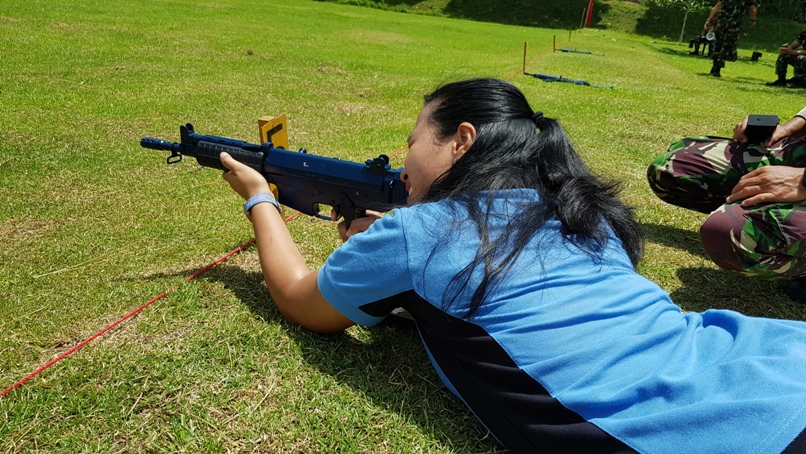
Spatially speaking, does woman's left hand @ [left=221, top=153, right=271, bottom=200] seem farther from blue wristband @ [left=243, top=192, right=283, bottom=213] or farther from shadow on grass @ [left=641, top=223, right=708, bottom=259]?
shadow on grass @ [left=641, top=223, right=708, bottom=259]

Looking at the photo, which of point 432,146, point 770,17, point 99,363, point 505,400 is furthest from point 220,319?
point 770,17

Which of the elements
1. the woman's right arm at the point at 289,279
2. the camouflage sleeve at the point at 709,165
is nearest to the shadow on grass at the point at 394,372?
the woman's right arm at the point at 289,279

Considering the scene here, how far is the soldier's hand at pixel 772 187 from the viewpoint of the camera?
2.70m

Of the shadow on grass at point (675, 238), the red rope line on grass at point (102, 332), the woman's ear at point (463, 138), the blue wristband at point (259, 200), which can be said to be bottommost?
the shadow on grass at point (675, 238)

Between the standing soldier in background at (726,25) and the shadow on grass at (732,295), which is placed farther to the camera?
the standing soldier in background at (726,25)

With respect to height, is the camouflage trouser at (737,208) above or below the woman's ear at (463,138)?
below

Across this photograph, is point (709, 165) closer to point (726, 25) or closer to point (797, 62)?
point (797, 62)

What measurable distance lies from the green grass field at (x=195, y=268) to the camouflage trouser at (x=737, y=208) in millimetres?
434

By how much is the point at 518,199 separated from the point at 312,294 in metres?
Result: 0.91

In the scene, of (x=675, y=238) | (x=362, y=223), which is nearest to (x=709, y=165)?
(x=675, y=238)

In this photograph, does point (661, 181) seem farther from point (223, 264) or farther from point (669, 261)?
point (223, 264)

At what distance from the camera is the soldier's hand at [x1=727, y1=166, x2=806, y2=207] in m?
2.70

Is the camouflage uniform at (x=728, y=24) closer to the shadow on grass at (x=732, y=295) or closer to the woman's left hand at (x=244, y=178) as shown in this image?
the shadow on grass at (x=732, y=295)

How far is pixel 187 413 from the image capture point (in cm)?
206
